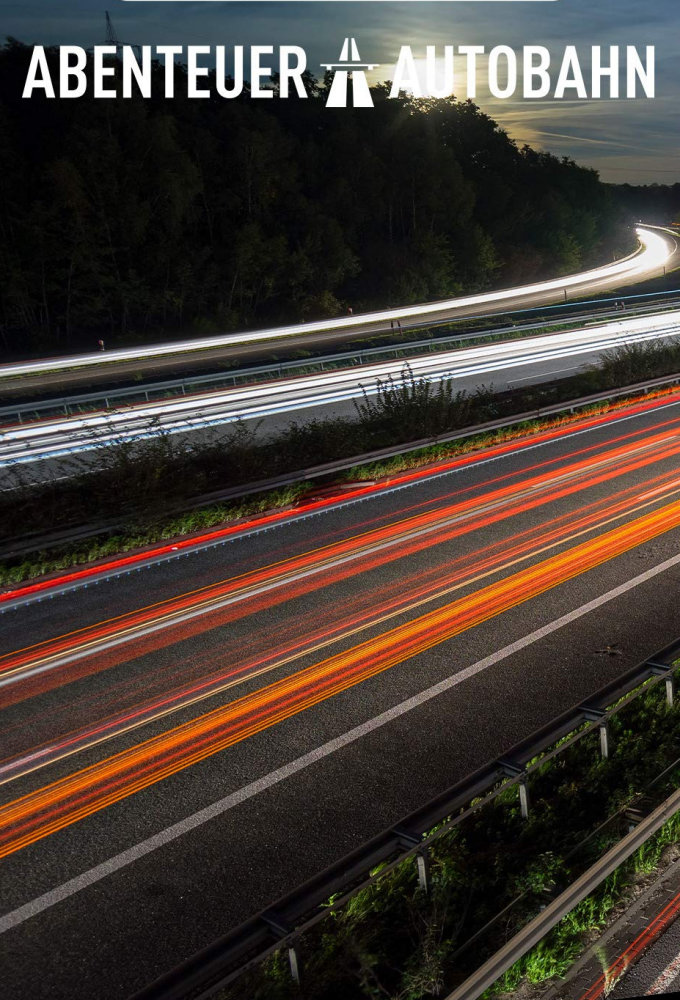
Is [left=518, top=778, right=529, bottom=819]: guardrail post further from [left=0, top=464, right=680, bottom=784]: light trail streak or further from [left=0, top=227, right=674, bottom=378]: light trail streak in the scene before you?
[left=0, top=227, right=674, bottom=378]: light trail streak

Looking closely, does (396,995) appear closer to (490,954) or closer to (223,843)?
(490,954)

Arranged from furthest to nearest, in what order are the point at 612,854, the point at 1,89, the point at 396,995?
the point at 1,89 → the point at 612,854 → the point at 396,995

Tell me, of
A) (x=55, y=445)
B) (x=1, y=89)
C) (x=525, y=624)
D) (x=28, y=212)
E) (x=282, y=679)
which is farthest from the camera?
(x=1, y=89)

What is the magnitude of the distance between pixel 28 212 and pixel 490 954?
56.9 m

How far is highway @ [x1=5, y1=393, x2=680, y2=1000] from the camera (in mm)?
6582

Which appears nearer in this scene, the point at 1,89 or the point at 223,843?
the point at 223,843

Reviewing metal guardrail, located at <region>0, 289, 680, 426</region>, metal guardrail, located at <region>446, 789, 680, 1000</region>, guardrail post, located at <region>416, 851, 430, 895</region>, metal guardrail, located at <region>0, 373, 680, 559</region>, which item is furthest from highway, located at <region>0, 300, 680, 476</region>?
metal guardrail, located at <region>446, 789, 680, 1000</region>

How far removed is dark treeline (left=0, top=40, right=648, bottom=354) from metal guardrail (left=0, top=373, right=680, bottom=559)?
118ft

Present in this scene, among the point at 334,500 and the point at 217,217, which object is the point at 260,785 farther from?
the point at 217,217

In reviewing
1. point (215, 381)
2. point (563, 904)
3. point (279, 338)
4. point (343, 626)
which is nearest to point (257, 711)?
point (343, 626)

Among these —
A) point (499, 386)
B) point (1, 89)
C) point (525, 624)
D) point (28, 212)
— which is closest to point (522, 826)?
point (525, 624)

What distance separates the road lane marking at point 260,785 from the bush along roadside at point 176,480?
6.31m

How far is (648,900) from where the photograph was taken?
6059 mm

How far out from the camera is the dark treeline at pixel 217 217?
55.4 metres
